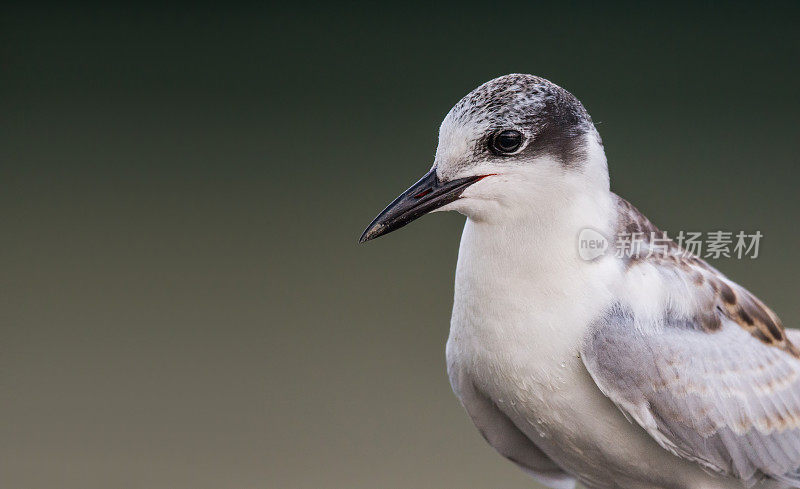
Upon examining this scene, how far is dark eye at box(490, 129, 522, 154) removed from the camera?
1735mm

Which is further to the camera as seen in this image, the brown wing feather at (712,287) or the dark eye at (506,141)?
the brown wing feather at (712,287)

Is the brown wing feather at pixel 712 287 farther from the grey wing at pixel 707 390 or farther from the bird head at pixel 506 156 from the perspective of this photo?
the bird head at pixel 506 156

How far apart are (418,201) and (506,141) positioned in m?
0.18

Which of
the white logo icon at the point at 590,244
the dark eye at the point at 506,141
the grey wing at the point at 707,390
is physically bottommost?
the grey wing at the point at 707,390

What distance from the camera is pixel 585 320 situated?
1.83m

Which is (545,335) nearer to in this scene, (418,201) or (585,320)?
(585,320)

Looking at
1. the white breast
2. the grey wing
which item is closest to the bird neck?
the white breast

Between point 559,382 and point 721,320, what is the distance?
347 mm

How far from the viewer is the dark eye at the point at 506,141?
5.69 ft

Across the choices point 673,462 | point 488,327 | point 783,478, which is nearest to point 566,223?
point 488,327

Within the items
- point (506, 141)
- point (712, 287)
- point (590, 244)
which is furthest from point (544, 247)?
point (712, 287)

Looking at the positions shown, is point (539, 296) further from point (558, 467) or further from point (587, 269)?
point (558, 467)

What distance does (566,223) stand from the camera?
181 cm

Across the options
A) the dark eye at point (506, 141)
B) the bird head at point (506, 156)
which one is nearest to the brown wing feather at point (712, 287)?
the bird head at point (506, 156)
